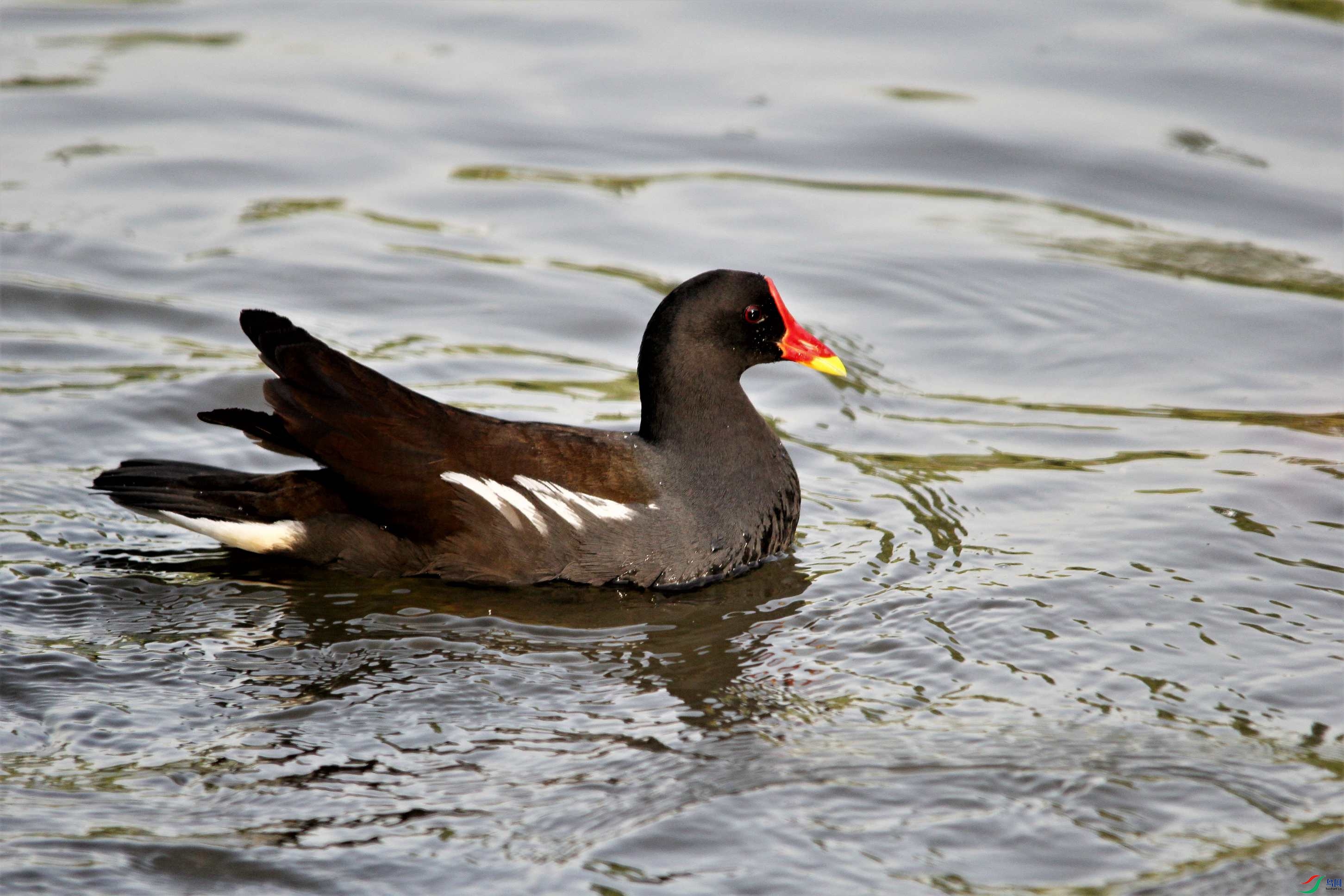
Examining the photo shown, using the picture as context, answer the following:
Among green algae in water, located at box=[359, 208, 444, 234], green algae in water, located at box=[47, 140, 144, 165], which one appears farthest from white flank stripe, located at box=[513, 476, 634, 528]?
green algae in water, located at box=[47, 140, 144, 165]

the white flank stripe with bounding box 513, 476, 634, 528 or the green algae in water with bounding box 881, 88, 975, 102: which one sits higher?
the green algae in water with bounding box 881, 88, 975, 102

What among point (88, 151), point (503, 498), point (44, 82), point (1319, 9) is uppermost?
point (1319, 9)

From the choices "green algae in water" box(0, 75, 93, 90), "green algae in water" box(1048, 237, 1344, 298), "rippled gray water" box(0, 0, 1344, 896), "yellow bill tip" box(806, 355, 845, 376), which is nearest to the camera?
"rippled gray water" box(0, 0, 1344, 896)

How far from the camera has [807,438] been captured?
752 centimetres

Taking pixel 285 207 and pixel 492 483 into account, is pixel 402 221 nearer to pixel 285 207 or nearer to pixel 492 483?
pixel 285 207

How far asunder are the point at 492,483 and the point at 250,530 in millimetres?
968

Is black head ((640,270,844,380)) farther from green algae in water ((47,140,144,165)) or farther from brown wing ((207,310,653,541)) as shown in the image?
green algae in water ((47,140,144,165))

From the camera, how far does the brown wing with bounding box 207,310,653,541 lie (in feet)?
19.3

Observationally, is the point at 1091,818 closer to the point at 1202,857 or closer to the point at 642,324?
the point at 1202,857

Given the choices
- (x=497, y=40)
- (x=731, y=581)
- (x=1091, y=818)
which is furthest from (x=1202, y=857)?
(x=497, y=40)

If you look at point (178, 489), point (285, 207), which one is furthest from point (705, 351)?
point (285, 207)

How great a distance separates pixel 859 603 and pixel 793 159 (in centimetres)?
560

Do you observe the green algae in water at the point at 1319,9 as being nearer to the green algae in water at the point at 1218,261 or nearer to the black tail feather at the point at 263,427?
the green algae in water at the point at 1218,261

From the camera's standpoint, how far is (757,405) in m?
7.94
